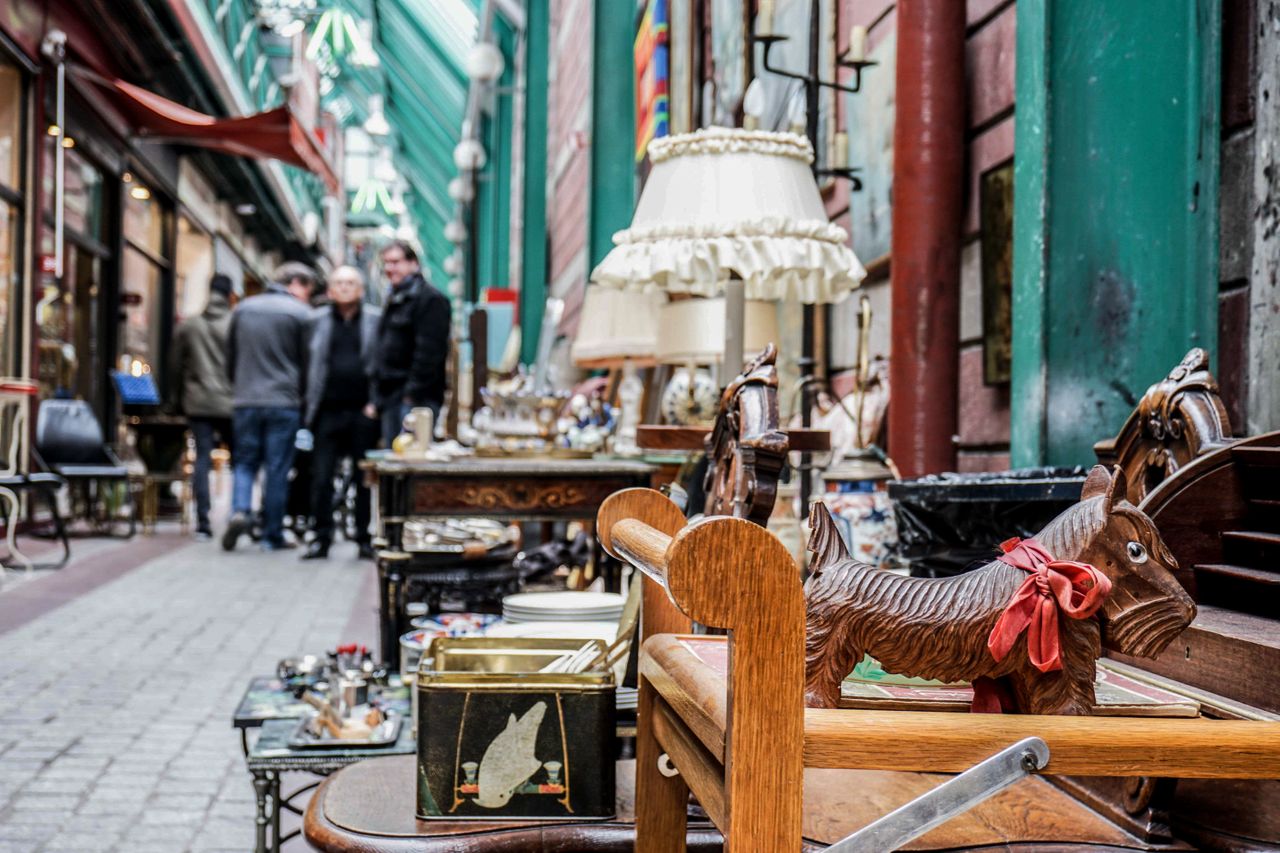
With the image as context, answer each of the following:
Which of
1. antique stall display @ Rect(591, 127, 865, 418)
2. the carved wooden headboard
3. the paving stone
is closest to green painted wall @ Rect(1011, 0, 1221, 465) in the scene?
antique stall display @ Rect(591, 127, 865, 418)

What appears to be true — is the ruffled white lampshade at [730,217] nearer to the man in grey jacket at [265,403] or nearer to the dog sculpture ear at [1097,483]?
the dog sculpture ear at [1097,483]

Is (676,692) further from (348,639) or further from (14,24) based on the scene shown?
(14,24)

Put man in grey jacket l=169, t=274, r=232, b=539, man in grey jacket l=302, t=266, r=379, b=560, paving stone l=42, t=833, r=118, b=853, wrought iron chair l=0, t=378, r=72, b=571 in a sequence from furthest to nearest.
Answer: man in grey jacket l=169, t=274, r=232, b=539 < man in grey jacket l=302, t=266, r=379, b=560 < wrought iron chair l=0, t=378, r=72, b=571 < paving stone l=42, t=833, r=118, b=853

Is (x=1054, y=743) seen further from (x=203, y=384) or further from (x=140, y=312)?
A: (x=140, y=312)

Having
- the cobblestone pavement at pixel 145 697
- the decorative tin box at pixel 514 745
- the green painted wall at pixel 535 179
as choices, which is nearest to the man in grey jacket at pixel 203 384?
the cobblestone pavement at pixel 145 697

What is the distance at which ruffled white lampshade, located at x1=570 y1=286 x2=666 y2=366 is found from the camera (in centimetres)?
445

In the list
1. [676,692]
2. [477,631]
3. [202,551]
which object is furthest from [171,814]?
[202,551]

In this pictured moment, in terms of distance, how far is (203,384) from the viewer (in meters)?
9.41

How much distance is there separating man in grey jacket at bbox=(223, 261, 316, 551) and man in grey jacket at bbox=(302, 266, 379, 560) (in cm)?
63

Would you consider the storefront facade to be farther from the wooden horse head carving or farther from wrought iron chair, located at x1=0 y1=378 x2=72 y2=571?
the wooden horse head carving

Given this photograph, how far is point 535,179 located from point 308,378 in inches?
337

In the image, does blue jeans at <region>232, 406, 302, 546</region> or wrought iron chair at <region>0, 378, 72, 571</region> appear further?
blue jeans at <region>232, 406, 302, 546</region>

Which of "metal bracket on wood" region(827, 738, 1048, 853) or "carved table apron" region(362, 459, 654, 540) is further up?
"carved table apron" region(362, 459, 654, 540)

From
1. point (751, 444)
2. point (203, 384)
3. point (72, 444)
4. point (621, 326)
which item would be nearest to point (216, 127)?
point (203, 384)
